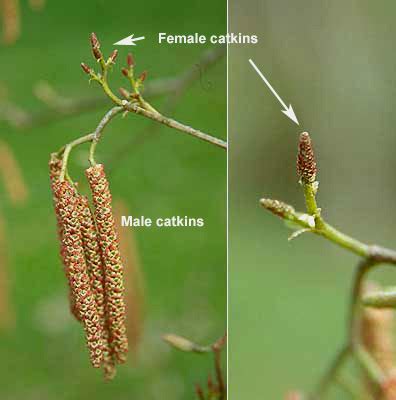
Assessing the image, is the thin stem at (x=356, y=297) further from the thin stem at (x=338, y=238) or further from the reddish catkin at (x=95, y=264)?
the reddish catkin at (x=95, y=264)

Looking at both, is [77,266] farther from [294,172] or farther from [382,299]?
[294,172]

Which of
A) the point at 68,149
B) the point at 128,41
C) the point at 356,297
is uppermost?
the point at 128,41

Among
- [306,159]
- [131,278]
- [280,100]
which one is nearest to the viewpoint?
[306,159]

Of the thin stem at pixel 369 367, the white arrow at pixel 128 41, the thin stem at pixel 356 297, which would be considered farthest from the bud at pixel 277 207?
the white arrow at pixel 128 41

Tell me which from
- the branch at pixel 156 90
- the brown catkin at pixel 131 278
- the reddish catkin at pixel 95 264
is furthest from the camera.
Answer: the brown catkin at pixel 131 278

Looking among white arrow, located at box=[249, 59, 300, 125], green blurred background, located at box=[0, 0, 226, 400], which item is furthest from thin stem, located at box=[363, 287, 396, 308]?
white arrow, located at box=[249, 59, 300, 125]

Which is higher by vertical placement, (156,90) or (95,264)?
(156,90)

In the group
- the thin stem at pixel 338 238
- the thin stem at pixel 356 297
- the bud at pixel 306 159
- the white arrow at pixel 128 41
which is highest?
the white arrow at pixel 128 41

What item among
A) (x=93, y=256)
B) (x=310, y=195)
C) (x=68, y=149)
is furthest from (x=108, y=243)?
(x=310, y=195)
